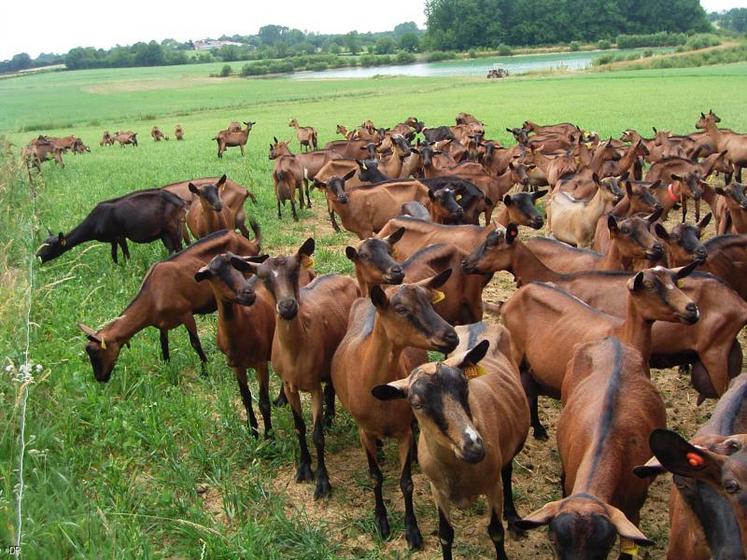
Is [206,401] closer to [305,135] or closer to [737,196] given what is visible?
[737,196]

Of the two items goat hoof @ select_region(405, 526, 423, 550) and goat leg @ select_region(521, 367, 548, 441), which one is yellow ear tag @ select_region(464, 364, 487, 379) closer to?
goat hoof @ select_region(405, 526, 423, 550)

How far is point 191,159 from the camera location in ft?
80.7

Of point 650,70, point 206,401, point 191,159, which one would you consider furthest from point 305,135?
point 650,70

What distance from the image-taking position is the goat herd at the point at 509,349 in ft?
11.4

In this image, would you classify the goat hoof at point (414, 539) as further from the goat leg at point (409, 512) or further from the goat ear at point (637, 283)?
the goat ear at point (637, 283)

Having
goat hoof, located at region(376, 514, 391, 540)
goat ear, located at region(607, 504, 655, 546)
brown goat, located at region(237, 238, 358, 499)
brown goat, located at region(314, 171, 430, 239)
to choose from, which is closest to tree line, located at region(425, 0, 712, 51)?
brown goat, located at region(314, 171, 430, 239)

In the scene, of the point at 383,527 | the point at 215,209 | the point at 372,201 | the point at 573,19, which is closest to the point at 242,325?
the point at 383,527

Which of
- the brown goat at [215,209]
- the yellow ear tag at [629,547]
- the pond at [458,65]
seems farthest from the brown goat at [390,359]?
the pond at [458,65]

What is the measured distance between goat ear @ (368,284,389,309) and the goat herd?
0.02 m

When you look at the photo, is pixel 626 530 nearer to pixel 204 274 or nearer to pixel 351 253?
pixel 351 253

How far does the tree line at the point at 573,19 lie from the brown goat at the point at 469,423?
105m

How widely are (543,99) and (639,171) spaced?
2526 cm

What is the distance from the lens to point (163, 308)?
7625mm

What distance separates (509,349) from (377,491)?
1.56 metres
